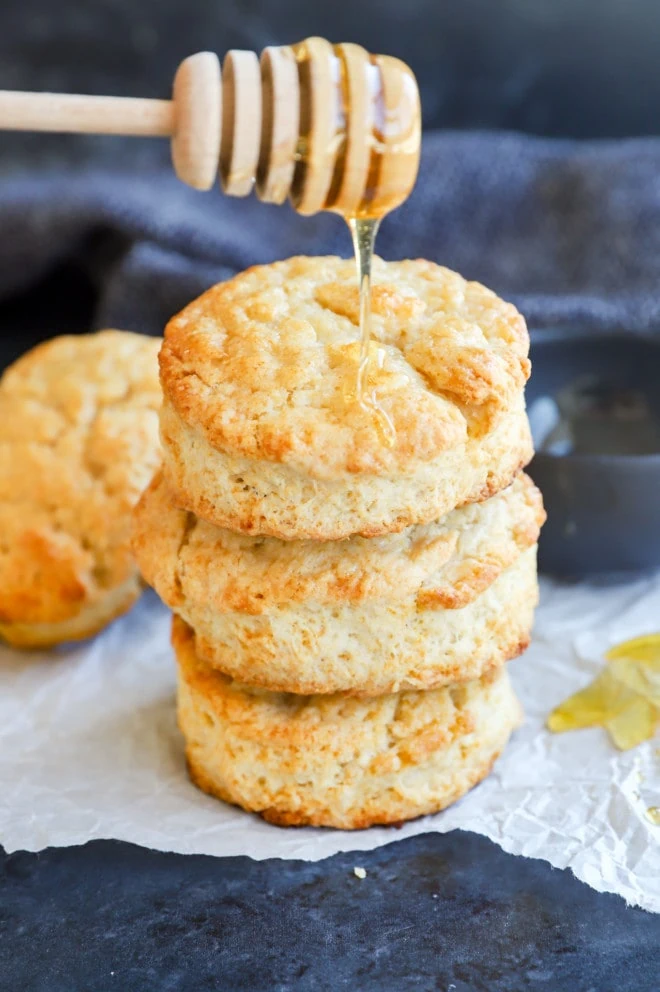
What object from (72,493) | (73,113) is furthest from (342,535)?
(72,493)

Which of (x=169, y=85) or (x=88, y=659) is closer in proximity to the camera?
(x=88, y=659)

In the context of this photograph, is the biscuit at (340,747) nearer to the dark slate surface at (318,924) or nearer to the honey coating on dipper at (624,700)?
the dark slate surface at (318,924)

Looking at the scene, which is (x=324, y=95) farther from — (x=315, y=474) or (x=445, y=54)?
(x=445, y=54)

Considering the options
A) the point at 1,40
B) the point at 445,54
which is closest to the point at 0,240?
the point at 1,40

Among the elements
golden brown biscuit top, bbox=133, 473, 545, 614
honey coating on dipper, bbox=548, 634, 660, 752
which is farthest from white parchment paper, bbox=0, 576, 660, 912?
golden brown biscuit top, bbox=133, 473, 545, 614

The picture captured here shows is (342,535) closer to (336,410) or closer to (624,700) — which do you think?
(336,410)

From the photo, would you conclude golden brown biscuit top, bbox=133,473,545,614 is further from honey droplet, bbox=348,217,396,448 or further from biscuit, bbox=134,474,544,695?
honey droplet, bbox=348,217,396,448
